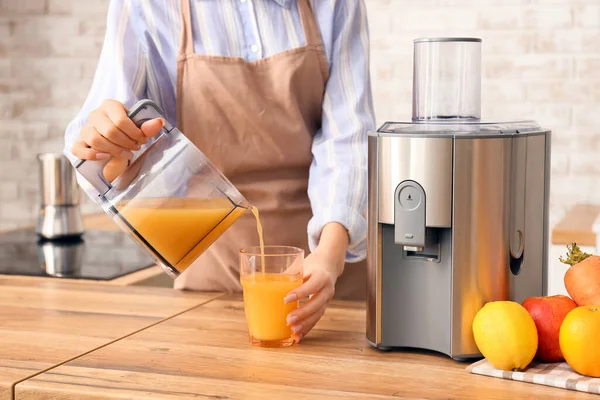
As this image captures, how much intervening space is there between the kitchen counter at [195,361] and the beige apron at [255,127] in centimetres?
25

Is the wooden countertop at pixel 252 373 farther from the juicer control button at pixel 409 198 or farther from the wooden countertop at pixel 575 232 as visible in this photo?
the wooden countertop at pixel 575 232

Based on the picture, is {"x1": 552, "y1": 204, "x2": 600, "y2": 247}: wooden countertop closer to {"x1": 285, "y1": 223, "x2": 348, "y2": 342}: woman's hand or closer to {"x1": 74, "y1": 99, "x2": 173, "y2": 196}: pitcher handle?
{"x1": 285, "y1": 223, "x2": 348, "y2": 342}: woman's hand

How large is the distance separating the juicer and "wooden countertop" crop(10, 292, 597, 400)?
5cm

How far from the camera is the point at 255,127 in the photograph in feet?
5.25

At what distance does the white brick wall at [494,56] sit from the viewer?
2881 mm

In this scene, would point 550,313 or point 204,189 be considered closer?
point 550,313

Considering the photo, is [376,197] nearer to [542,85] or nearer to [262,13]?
[262,13]

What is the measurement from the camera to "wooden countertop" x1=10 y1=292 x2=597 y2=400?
954 mm

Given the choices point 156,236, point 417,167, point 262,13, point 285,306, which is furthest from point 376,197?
point 262,13

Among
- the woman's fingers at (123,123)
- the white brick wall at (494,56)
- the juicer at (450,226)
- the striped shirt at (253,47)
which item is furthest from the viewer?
the white brick wall at (494,56)

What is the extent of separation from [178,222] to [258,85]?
50 centimetres

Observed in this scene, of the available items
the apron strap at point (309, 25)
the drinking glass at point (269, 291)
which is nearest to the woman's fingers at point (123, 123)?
the drinking glass at point (269, 291)

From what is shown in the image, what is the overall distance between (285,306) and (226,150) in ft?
1.74

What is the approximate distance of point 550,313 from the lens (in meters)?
1.06
